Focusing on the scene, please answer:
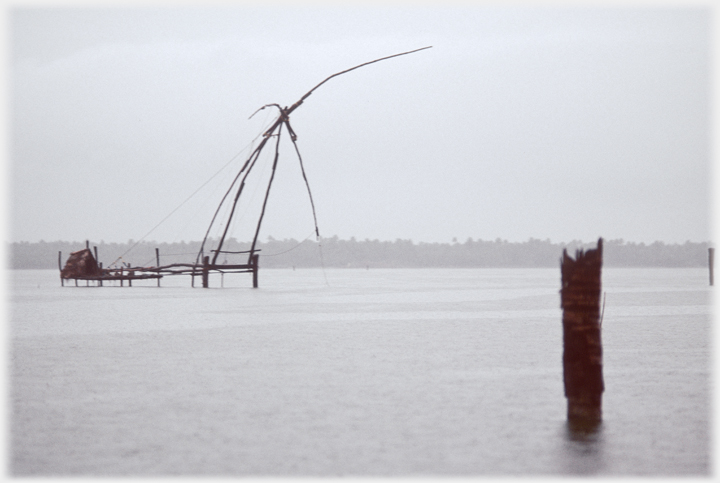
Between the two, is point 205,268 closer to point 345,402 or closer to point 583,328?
point 345,402

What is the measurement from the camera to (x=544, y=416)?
20.0 ft

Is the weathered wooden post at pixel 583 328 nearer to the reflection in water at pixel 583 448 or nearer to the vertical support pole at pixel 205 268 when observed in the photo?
the reflection in water at pixel 583 448

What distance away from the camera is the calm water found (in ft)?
15.9

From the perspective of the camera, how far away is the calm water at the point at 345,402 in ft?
15.9

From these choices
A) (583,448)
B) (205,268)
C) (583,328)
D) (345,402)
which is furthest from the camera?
(205,268)

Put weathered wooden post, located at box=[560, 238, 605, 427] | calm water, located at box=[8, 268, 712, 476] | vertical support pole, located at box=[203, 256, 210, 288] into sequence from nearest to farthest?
calm water, located at box=[8, 268, 712, 476]
weathered wooden post, located at box=[560, 238, 605, 427]
vertical support pole, located at box=[203, 256, 210, 288]

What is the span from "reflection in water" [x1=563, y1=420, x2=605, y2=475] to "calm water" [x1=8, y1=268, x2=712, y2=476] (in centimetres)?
2

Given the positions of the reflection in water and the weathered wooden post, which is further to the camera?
the weathered wooden post

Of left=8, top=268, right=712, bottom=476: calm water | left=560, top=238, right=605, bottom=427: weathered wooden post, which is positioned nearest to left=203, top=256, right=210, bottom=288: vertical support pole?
left=8, top=268, right=712, bottom=476: calm water

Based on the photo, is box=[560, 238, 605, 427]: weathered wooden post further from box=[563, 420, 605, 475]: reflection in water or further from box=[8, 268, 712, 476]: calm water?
box=[8, 268, 712, 476]: calm water

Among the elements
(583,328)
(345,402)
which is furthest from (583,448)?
(345,402)

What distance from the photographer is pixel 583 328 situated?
5.53 metres

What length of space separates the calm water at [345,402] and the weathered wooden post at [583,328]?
0.95 feet

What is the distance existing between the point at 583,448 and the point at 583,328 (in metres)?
0.92
